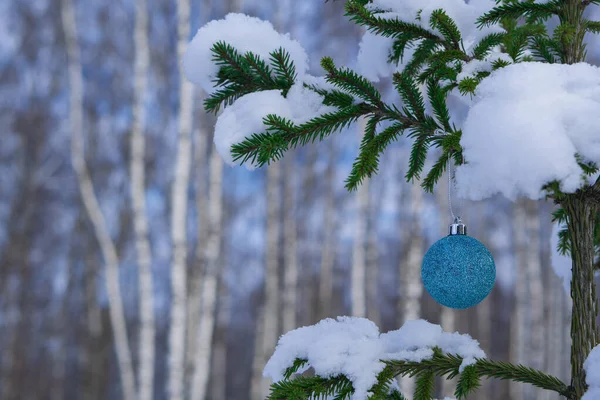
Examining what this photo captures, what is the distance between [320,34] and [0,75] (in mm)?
5772

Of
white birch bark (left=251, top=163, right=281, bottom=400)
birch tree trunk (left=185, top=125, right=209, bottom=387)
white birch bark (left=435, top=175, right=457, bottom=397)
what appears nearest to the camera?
birch tree trunk (left=185, top=125, right=209, bottom=387)

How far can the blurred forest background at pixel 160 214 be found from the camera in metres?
6.02

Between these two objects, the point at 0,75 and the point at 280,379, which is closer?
the point at 280,379

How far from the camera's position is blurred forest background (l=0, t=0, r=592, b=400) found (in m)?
6.02

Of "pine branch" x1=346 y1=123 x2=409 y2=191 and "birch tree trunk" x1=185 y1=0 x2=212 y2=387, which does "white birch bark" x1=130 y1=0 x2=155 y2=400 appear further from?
"pine branch" x1=346 y1=123 x2=409 y2=191

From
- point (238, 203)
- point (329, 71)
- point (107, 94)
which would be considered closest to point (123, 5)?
point (107, 94)

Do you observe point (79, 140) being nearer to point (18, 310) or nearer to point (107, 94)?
point (107, 94)

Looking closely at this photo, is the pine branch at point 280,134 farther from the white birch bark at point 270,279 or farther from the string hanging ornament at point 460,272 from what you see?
the white birch bark at point 270,279

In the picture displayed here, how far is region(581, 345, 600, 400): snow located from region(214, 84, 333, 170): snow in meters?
0.81

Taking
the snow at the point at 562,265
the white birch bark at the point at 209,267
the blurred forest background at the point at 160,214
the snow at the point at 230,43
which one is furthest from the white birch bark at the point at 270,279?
the snow at the point at 230,43

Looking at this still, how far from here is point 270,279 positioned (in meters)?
7.80

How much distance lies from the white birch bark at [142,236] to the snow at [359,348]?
14.9ft

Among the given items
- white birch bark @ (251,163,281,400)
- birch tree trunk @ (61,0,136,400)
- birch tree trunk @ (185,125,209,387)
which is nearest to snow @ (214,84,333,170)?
birch tree trunk @ (185,125,209,387)

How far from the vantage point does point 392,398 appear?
1.24 meters
